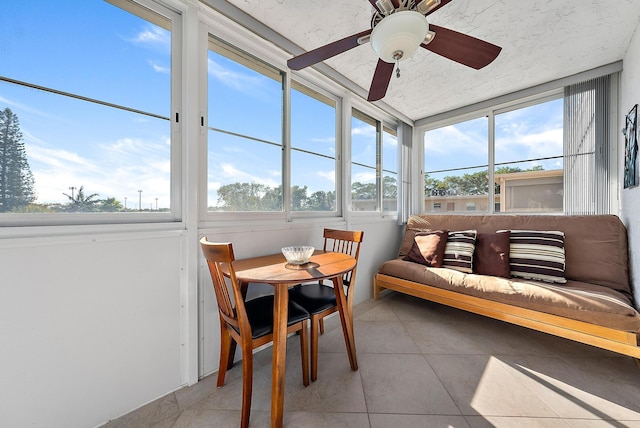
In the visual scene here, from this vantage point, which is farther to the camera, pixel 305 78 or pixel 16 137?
pixel 305 78

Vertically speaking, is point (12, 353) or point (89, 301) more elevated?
point (89, 301)

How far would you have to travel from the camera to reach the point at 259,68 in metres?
2.00

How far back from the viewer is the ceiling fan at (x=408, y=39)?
1.08 metres

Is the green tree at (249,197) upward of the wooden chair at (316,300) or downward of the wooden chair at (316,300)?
upward

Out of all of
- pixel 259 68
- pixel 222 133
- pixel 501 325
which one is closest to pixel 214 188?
pixel 222 133

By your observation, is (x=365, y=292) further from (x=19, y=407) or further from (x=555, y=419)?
(x=19, y=407)

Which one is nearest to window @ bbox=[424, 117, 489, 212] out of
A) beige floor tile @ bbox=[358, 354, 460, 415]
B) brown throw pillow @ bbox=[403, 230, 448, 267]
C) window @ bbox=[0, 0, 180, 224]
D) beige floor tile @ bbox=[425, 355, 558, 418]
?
brown throw pillow @ bbox=[403, 230, 448, 267]

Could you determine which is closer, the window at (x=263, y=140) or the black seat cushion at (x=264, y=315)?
the black seat cushion at (x=264, y=315)

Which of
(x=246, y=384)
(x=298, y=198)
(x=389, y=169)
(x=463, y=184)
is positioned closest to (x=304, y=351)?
(x=246, y=384)

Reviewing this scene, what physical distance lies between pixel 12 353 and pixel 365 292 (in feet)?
8.85

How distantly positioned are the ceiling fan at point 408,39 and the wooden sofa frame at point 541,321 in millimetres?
1860

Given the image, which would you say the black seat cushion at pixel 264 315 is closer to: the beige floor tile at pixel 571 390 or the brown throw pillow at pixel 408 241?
the beige floor tile at pixel 571 390

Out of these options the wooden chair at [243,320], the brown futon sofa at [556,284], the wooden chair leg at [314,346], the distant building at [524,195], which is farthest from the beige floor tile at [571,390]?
the distant building at [524,195]

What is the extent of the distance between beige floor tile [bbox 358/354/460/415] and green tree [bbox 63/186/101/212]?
185 centimetres
